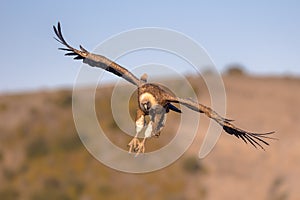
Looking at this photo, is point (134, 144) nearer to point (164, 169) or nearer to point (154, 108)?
point (154, 108)

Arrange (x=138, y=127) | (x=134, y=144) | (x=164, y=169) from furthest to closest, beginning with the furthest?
(x=164, y=169) → (x=138, y=127) → (x=134, y=144)

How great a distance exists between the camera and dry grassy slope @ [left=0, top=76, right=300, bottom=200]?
8638 cm

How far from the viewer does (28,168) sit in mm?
95000

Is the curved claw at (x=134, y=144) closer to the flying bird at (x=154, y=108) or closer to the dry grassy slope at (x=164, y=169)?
the flying bird at (x=154, y=108)

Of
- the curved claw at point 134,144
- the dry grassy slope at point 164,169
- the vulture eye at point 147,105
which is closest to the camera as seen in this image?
the curved claw at point 134,144

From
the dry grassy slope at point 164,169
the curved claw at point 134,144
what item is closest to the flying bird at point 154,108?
the curved claw at point 134,144

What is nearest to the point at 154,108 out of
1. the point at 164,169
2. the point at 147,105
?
the point at 147,105

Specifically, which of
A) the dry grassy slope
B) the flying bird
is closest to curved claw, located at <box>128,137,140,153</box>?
the flying bird

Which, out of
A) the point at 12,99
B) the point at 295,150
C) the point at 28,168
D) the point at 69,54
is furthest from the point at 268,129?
the point at 69,54

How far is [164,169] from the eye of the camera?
9294cm

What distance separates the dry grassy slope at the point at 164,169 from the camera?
8638 cm

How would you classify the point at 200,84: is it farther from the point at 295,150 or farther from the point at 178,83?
the point at 295,150

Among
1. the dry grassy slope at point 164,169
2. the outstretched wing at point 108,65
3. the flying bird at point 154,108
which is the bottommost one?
the flying bird at point 154,108

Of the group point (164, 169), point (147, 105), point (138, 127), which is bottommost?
point (138, 127)
